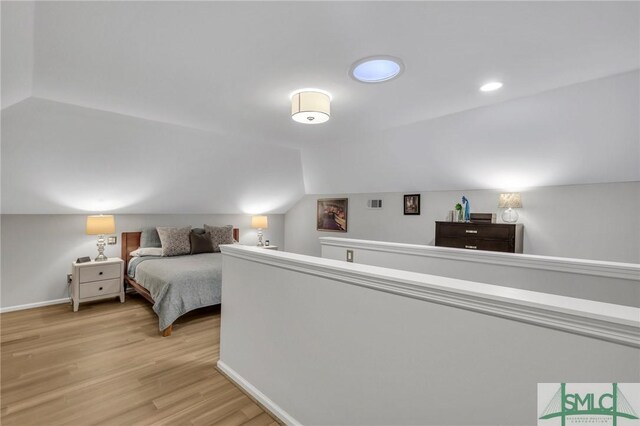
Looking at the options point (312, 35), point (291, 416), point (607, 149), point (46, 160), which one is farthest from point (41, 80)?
point (607, 149)

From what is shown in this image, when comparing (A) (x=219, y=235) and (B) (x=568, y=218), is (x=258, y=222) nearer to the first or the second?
(A) (x=219, y=235)

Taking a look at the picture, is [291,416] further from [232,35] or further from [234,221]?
[234,221]

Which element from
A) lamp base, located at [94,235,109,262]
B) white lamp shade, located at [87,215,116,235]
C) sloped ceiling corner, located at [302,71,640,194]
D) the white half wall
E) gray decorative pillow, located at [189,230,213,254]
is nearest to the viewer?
the white half wall

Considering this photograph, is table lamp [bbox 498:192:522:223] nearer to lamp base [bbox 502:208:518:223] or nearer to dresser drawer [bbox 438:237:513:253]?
lamp base [bbox 502:208:518:223]

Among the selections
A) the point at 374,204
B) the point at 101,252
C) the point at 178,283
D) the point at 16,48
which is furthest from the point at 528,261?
the point at 101,252

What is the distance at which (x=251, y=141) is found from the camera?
4.31 meters

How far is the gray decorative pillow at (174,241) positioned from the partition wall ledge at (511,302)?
11.6 ft

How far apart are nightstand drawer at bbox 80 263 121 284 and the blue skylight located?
3946 millimetres

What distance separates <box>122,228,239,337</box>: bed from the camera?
3.09 meters

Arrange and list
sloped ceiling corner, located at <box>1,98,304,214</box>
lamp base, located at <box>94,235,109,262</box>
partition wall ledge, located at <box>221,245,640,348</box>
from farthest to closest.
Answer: lamp base, located at <box>94,235,109,262</box> < sloped ceiling corner, located at <box>1,98,304,214</box> < partition wall ledge, located at <box>221,245,640,348</box>

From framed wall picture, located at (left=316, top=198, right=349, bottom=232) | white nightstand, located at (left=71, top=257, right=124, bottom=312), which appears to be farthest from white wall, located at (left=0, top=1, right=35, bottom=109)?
framed wall picture, located at (left=316, top=198, right=349, bottom=232)

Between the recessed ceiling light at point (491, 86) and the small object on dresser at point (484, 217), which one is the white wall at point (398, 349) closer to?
the recessed ceiling light at point (491, 86)

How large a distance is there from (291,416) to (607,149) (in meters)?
3.45

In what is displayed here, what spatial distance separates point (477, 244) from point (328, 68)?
257 cm
